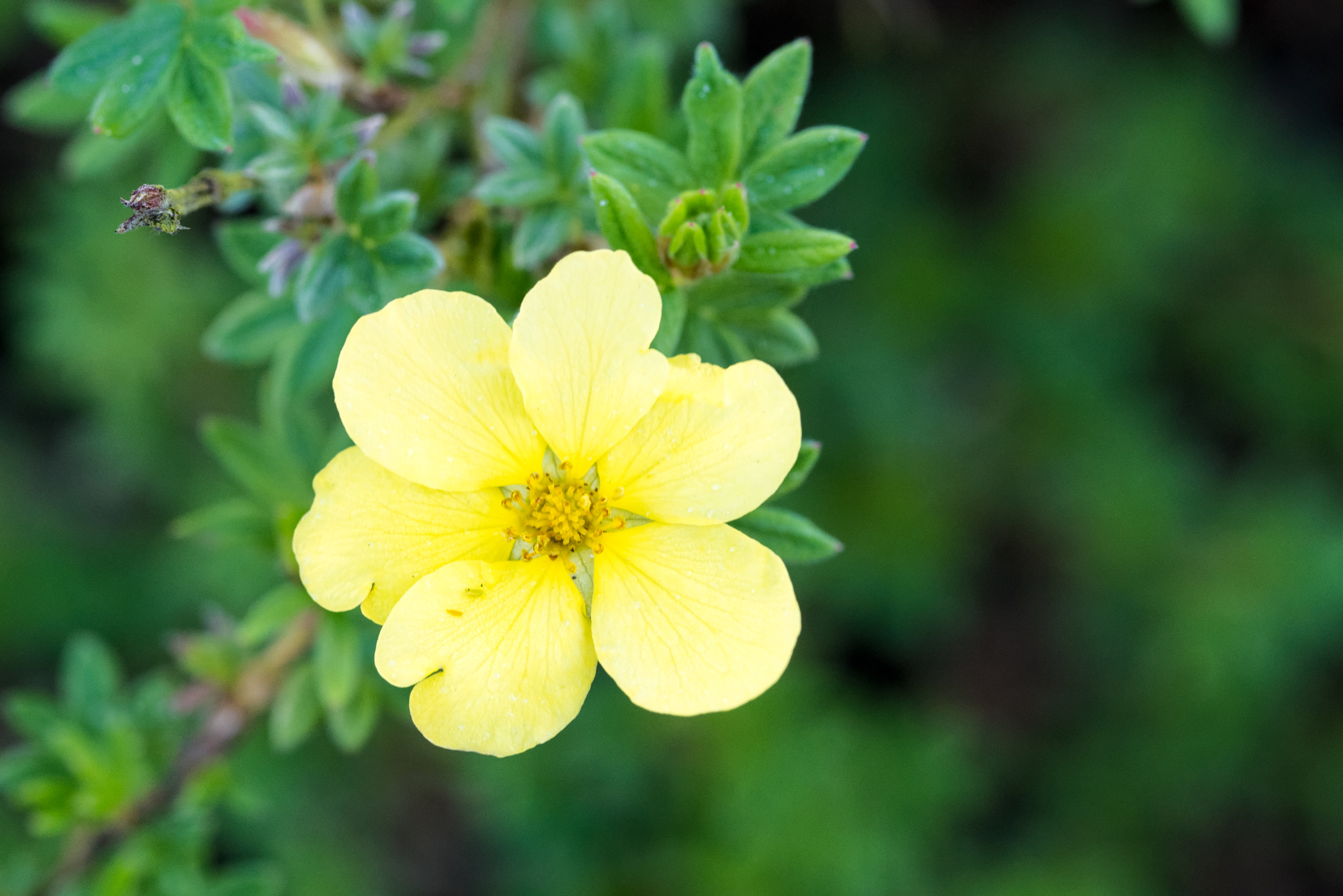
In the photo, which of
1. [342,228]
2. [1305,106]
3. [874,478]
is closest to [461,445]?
[342,228]

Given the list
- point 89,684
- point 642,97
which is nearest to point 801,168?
point 642,97

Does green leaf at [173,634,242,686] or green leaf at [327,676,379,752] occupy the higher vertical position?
green leaf at [327,676,379,752]

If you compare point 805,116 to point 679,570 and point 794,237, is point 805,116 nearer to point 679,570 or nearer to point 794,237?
point 794,237

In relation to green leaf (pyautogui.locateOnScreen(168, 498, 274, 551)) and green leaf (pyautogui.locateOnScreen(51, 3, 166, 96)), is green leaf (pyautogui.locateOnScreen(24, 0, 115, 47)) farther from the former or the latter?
green leaf (pyautogui.locateOnScreen(168, 498, 274, 551))

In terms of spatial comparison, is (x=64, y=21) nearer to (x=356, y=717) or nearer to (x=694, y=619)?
(x=356, y=717)

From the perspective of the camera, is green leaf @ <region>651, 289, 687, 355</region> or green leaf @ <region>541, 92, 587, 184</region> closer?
green leaf @ <region>651, 289, 687, 355</region>

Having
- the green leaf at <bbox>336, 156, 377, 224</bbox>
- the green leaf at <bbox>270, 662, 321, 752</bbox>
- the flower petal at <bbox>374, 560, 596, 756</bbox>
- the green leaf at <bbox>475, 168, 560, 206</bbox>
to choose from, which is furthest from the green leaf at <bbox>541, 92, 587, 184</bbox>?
the green leaf at <bbox>270, 662, 321, 752</bbox>

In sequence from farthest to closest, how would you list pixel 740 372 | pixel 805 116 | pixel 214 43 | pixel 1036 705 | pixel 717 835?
pixel 1036 705 → pixel 805 116 → pixel 717 835 → pixel 214 43 → pixel 740 372
